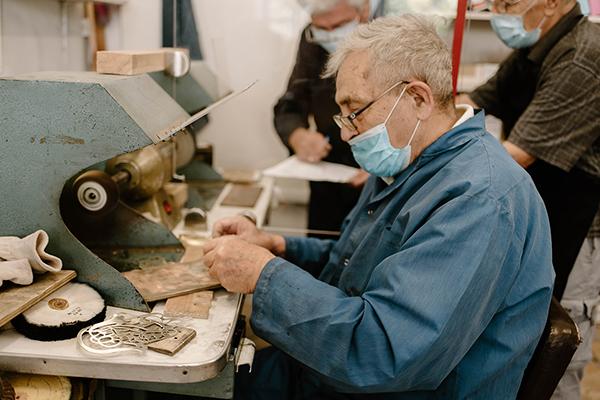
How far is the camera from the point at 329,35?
90.4 inches

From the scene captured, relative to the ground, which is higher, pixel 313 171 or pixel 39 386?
pixel 313 171

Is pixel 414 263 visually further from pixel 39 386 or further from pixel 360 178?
pixel 360 178

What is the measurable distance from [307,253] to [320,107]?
0.83 meters

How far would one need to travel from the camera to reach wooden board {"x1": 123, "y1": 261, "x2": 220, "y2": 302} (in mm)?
1284

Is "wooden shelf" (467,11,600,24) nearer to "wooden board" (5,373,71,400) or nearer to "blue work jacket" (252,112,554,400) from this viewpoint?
"blue work jacket" (252,112,554,400)

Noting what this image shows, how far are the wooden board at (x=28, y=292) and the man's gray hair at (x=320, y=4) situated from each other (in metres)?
1.49

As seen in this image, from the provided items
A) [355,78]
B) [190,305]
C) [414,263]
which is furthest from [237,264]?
[355,78]

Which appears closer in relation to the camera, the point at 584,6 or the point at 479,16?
the point at 584,6

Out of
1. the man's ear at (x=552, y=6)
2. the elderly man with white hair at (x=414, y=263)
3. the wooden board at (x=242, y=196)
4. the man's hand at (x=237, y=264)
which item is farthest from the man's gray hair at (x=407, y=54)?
the wooden board at (x=242, y=196)

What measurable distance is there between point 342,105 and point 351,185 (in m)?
1.00

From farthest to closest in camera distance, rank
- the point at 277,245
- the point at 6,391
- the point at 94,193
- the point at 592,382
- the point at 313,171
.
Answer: the point at 592,382 → the point at 313,171 → the point at 277,245 → the point at 94,193 → the point at 6,391

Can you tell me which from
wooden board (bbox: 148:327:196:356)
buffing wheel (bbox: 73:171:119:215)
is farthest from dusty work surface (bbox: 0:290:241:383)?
buffing wheel (bbox: 73:171:119:215)

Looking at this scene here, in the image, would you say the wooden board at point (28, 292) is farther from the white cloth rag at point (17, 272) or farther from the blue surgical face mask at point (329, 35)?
the blue surgical face mask at point (329, 35)

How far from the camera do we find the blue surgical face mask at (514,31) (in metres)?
1.91
